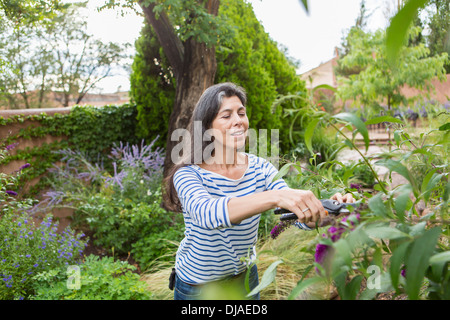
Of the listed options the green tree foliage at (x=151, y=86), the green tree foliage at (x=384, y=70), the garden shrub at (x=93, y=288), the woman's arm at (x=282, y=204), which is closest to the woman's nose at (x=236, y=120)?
the woman's arm at (x=282, y=204)

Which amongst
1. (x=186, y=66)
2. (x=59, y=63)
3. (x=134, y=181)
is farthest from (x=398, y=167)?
(x=59, y=63)

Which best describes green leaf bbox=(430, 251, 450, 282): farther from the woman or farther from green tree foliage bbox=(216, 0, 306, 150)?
green tree foliage bbox=(216, 0, 306, 150)

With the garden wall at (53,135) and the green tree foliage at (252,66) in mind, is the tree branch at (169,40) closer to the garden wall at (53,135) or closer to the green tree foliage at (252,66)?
the green tree foliage at (252,66)

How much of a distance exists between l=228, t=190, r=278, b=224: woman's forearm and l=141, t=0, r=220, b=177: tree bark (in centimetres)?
352

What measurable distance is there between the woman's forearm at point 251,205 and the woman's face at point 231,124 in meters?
0.51

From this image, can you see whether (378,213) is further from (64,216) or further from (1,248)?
(64,216)

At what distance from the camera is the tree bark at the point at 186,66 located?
4.28 m

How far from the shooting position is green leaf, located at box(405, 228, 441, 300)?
427mm

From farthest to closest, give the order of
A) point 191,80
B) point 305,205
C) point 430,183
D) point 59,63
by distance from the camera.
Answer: point 59,63, point 191,80, point 305,205, point 430,183

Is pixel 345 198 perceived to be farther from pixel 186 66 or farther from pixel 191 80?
pixel 186 66

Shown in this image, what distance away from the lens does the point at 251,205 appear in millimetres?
870

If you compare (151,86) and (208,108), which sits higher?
(151,86)

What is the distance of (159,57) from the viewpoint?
5539 millimetres

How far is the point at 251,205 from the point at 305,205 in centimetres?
13
